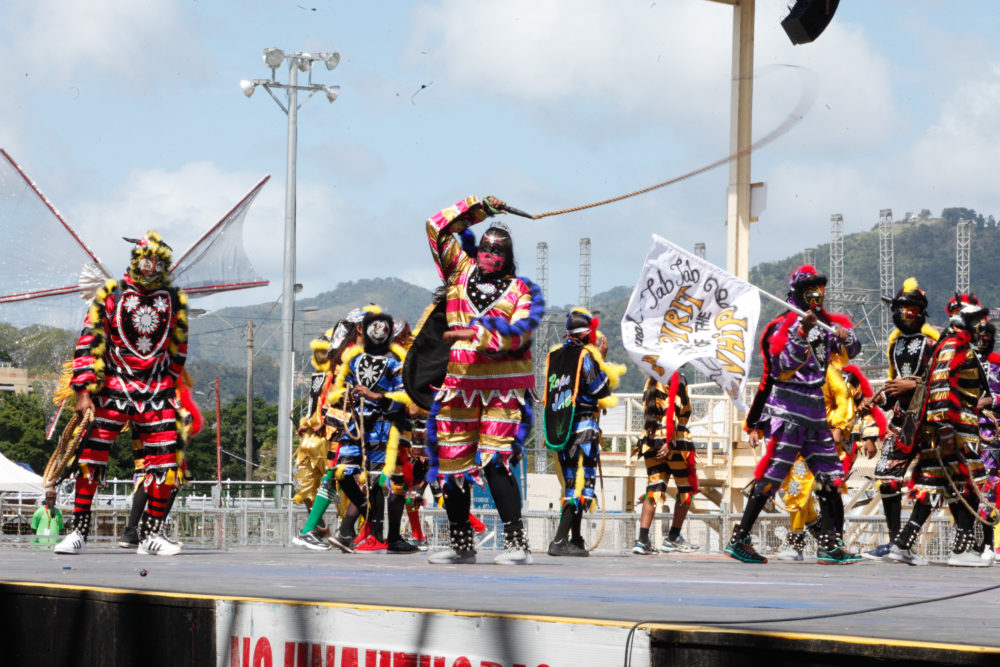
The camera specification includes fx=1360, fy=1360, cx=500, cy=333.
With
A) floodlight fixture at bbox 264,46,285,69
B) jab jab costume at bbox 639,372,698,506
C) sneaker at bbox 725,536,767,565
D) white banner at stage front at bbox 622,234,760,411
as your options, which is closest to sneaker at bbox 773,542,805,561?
sneaker at bbox 725,536,767,565

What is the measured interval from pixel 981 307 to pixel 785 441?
206 cm

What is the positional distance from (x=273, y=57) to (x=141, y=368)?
23580 millimetres

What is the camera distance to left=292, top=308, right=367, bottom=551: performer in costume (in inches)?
458

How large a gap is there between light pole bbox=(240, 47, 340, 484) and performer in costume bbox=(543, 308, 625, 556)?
50.9 feet

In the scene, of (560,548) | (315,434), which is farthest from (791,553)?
(315,434)

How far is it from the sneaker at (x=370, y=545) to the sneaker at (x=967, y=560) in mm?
4391

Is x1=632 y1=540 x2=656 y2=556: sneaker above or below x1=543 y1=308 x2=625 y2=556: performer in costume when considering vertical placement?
below

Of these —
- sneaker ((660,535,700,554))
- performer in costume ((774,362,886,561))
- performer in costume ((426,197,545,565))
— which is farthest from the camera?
sneaker ((660,535,700,554))

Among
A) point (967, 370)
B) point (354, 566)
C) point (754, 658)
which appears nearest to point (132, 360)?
point (354, 566)

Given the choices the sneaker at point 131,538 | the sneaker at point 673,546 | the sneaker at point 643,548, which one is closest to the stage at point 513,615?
the sneaker at point 131,538

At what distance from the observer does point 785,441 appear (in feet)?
29.2

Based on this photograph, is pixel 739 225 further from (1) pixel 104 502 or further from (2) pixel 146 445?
(1) pixel 104 502

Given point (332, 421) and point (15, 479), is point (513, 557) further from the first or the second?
point (15, 479)

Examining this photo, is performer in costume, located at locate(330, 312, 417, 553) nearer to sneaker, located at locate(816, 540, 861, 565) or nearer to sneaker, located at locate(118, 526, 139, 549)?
sneaker, located at locate(118, 526, 139, 549)
